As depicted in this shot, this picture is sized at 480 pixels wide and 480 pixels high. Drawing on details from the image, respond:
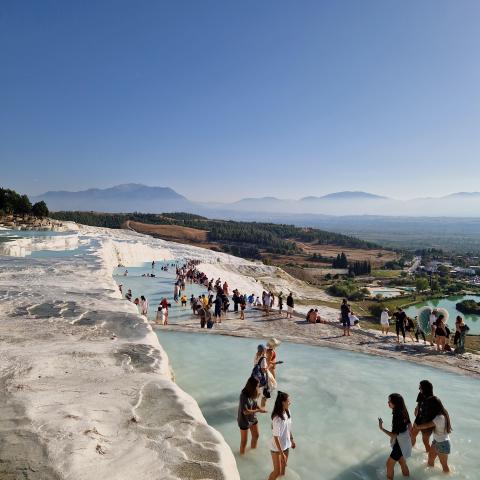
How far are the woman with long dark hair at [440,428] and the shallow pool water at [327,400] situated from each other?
1.11ft

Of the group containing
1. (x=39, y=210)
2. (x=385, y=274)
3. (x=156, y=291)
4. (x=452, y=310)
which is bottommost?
(x=385, y=274)

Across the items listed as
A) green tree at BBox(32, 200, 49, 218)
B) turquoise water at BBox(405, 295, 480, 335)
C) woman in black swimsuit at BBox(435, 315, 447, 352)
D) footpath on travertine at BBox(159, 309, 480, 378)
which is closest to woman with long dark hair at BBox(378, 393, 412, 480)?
footpath on travertine at BBox(159, 309, 480, 378)

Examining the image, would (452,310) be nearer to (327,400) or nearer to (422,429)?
(327,400)

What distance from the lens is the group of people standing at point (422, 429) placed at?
5.69 metres

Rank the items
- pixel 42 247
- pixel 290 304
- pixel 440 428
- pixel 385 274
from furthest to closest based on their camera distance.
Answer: pixel 385 274 < pixel 42 247 < pixel 290 304 < pixel 440 428

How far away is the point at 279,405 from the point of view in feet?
18.2

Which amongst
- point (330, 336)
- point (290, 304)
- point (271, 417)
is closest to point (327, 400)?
point (271, 417)

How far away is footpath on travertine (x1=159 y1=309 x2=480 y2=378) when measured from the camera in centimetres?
1186

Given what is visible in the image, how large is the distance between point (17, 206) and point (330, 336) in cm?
5889

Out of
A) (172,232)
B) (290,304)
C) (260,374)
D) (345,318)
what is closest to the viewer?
(260,374)

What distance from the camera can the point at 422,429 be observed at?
6.07 m

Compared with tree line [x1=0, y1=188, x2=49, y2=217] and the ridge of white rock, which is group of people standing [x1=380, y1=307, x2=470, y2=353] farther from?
tree line [x1=0, y1=188, x2=49, y2=217]

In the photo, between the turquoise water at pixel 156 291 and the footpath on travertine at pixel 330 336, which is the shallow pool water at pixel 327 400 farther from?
the turquoise water at pixel 156 291

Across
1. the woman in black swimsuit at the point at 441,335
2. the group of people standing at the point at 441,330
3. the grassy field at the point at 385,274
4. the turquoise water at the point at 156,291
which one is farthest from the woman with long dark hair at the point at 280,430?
the grassy field at the point at 385,274
